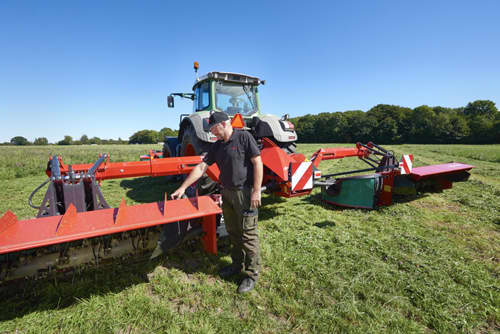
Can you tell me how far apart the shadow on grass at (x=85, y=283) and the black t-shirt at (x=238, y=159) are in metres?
1.02

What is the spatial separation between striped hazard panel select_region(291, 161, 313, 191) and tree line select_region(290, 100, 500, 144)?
152 feet

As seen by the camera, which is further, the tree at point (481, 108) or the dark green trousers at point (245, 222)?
the tree at point (481, 108)

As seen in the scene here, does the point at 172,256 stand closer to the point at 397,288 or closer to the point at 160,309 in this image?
the point at 160,309

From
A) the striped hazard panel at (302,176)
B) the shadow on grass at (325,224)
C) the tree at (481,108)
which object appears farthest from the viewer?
the tree at (481,108)

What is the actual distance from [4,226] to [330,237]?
306 cm

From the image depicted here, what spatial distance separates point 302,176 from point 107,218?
7.20ft

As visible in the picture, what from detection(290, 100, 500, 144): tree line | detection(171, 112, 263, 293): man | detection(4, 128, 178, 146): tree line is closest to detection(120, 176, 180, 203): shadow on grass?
detection(171, 112, 263, 293): man

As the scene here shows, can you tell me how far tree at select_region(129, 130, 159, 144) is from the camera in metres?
72.8

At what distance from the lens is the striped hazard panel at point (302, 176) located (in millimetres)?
2873

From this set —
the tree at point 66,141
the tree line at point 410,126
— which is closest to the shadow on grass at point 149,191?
the tree line at point 410,126

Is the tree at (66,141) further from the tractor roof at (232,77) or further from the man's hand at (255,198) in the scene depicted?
the man's hand at (255,198)

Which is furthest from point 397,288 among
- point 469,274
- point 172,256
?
point 172,256

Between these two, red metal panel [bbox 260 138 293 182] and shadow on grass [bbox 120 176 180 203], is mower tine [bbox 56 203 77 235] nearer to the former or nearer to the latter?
red metal panel [bbox 260 138 293 182]

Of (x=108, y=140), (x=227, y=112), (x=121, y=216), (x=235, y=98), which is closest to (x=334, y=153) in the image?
(x=227, y=112)
